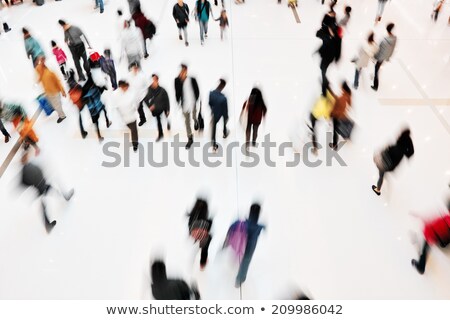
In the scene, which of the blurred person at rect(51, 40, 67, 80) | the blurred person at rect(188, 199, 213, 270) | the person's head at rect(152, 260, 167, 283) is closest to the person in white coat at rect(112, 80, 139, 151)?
the blurred person at rect(188, 199, 213, 270)

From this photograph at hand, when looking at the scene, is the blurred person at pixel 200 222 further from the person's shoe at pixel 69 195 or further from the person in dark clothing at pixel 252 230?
the person's shoe at pixel 69 195

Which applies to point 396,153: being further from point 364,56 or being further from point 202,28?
point 202,28

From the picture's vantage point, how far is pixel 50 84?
645cm

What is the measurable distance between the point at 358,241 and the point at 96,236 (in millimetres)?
3440

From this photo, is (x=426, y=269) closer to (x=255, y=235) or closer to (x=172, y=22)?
(x=255, y=235)

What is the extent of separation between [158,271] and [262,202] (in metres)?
2.42

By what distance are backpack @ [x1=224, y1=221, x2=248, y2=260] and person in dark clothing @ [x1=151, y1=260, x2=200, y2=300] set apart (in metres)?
0.70

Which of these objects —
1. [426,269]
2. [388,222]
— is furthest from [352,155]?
[426,269]

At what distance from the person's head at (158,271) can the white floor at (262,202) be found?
1075mm

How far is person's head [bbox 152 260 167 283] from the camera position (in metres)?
3.36

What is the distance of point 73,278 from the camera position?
4.56 meters

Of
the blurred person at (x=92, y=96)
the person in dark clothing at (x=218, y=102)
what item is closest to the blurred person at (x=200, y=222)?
the person in dark clothing at (x=218, y=102)

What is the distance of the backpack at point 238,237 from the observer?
392 cm

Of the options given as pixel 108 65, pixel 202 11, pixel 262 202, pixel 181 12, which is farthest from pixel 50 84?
pixel 202 11
